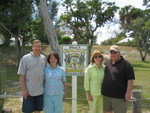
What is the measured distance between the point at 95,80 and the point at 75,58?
4.31 ft

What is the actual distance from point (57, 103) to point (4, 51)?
64.7 ft

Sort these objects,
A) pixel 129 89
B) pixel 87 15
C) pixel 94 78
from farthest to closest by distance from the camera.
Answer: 1. pixel 87 15
2. pixel 94 78
3. pixel 129 89

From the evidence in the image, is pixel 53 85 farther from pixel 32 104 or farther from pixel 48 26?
pixel 48 26

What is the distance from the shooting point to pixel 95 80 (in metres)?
3.77

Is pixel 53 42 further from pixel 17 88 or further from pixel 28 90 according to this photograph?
pixel 28 90

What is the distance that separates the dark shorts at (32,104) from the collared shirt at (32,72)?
0.11 meters

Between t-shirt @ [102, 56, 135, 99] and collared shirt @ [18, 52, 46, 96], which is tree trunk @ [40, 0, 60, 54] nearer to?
collared shirt @ [18, 52, 46, 96]

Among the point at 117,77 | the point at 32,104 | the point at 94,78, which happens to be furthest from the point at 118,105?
the point at 32,104

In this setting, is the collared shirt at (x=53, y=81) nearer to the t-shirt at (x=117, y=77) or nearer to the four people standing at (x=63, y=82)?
the four people standing at (x=63, y=82)

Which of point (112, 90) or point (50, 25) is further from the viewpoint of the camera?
point (50, 25)

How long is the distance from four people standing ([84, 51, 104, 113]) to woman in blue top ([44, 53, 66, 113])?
1.45 feet

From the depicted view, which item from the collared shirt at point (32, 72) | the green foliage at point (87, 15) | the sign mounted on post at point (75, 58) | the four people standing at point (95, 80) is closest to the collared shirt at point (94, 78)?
the four people standing at point (95, 80)

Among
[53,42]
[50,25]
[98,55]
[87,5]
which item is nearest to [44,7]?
[50,25]

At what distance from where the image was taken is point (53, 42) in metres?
10.0
